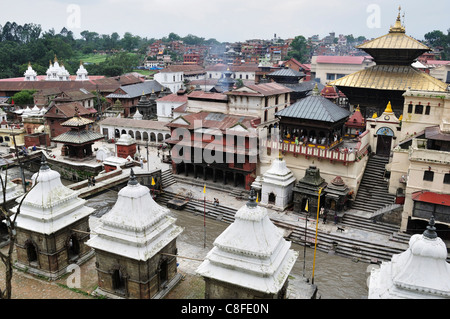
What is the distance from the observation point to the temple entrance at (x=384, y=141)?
99.5 feet

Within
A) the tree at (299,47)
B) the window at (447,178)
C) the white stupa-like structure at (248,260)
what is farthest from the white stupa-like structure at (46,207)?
the tree at (299,47)

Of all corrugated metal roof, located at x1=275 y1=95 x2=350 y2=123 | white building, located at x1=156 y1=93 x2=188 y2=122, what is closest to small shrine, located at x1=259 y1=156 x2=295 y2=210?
corrugated metal roof, located at x1=275 y1=95 x2=350 y2=123

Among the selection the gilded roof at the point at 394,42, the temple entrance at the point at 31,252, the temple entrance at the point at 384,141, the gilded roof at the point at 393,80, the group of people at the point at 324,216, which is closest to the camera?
the temple entrance at the point at 31,252

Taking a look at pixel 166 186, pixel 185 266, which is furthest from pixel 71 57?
pixel 185 266

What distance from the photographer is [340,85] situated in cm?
3456

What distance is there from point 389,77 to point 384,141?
627cm

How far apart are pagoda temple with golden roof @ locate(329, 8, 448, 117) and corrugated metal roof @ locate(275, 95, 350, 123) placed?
4.49 metres

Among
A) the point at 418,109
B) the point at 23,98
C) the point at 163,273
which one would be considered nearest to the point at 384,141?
the point at 418,109

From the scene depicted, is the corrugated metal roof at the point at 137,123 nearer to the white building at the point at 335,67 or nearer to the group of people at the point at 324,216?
the group of people at the point at 324,216

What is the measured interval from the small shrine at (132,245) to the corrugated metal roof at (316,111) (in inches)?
692

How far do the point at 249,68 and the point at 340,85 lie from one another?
60306mm

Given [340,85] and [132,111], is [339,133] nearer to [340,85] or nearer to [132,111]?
[340,85]

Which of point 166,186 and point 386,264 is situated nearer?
point 386,264

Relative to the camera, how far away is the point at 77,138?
37.3 m
